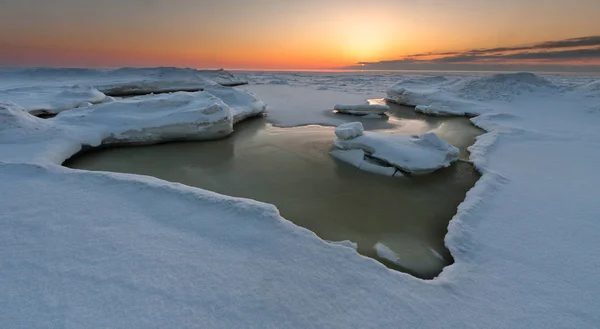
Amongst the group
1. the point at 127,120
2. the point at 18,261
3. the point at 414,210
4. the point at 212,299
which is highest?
the point at 127,120

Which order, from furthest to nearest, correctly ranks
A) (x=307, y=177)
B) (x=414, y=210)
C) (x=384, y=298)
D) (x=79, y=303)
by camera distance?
1. (x=307, y=177)
2. (x=414, y=210)
3. (x=384, y=298)
4. (x=79, y=303)

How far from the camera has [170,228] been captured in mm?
2877

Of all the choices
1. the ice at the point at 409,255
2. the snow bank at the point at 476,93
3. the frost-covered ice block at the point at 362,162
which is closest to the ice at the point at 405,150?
the frost-covered ice block at the point at 362,162

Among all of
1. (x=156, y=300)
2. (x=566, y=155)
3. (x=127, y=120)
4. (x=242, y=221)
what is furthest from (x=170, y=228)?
(x=566, y=155)

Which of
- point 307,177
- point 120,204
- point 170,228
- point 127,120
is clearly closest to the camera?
point 170,228

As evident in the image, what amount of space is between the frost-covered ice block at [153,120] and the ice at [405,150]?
348 centimetres

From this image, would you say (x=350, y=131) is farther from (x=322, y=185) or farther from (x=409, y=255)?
(x=409, y=255)

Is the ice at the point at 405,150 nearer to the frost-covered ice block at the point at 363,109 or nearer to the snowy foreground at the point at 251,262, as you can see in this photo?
the snowy foreground at the point at 251,262

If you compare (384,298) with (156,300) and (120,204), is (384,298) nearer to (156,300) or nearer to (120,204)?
(156,300)

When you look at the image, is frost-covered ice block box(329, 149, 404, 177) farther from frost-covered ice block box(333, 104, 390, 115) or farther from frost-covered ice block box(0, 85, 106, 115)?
frost-covered ice block box(0, 85, 106, 115)

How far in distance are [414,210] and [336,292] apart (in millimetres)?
2423

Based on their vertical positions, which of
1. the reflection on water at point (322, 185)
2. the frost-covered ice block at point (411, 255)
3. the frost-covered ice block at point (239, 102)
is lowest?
the frost-covered ice block at point (411, 255)

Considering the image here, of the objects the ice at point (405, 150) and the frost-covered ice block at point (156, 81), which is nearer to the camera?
the ice at point (405, 150)

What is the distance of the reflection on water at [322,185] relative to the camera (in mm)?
3461
